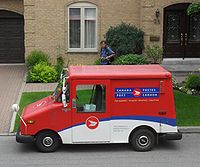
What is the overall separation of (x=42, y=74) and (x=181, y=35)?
6.58 m

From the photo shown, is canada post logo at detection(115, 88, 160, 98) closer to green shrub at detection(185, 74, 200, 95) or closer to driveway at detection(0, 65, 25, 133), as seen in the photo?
driveway at detection(0, 65, 25, 133)

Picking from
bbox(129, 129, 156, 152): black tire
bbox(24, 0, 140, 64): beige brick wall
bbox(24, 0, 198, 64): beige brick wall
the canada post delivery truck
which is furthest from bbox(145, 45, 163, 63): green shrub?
bbox(129, 129, 156, 152): black tire

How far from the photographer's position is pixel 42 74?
19.1 meters

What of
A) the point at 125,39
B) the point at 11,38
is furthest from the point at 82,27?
the point at 11,38

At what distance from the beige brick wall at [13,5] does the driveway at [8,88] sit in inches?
106

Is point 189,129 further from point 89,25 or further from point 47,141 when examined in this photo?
point 89,25

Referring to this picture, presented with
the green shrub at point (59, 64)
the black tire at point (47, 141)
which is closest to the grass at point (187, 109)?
the black tire at point (47, 141)

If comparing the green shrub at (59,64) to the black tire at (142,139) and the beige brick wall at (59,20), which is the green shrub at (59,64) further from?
the black tire at (142,139)

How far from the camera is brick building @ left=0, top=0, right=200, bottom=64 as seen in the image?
69.5ft

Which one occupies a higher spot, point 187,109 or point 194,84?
point 194,84

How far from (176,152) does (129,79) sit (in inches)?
78.2

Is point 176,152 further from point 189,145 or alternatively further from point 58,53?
point 58,53

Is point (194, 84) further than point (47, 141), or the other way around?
point (194, 84)

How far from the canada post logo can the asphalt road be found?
1278mm
